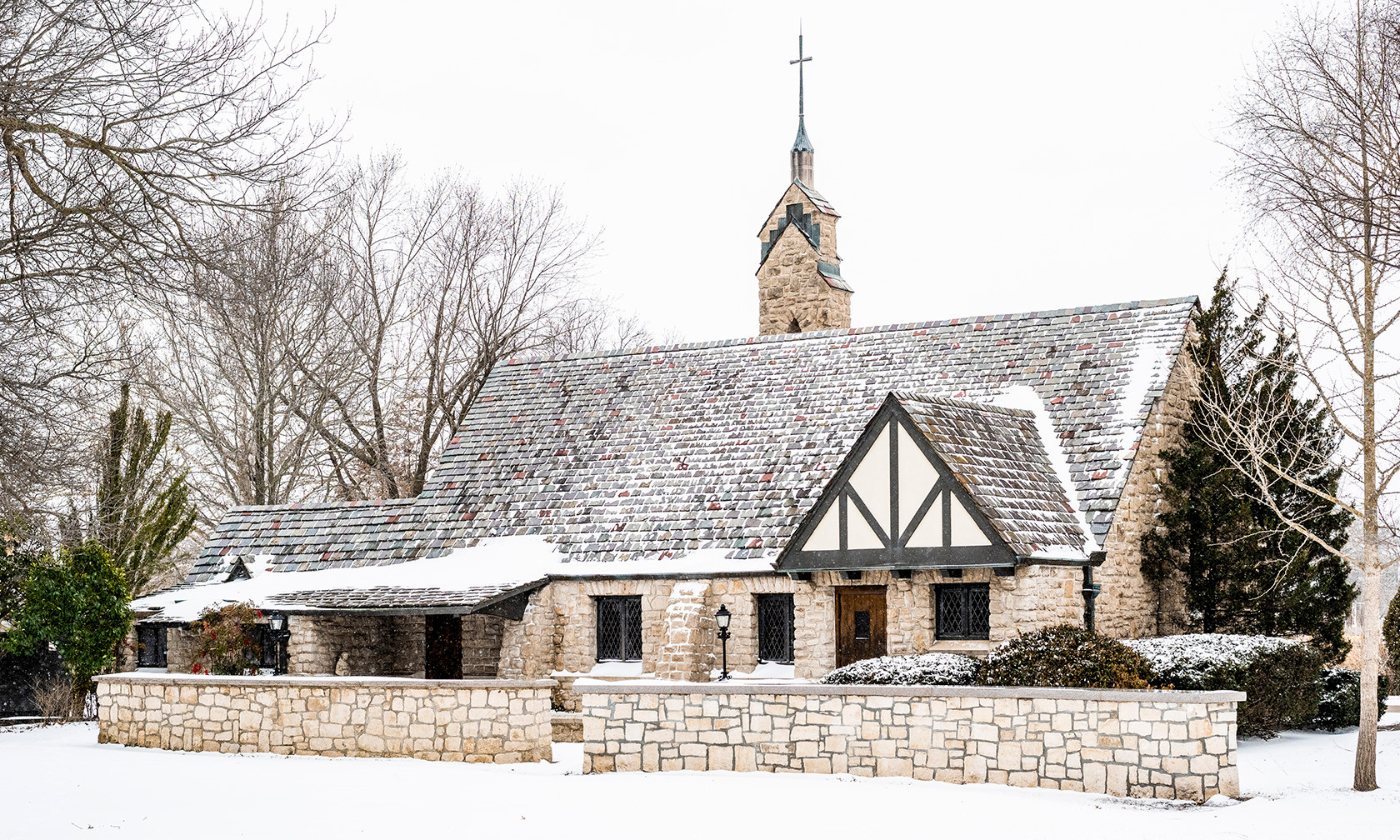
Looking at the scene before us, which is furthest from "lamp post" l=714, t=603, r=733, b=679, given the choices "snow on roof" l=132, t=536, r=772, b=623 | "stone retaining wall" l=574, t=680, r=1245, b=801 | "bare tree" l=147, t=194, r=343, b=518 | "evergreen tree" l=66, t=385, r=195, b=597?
"bare tree" l=147, t=194, r=343, b=518

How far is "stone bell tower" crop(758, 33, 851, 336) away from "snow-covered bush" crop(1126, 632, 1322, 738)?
13.7 meters

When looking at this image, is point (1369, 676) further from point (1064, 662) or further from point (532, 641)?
point (532, 641)

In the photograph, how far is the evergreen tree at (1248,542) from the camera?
19.1 m

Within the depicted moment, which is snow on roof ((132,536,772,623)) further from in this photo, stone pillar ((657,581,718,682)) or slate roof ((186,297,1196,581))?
stone pillar ((657,581,718,682))

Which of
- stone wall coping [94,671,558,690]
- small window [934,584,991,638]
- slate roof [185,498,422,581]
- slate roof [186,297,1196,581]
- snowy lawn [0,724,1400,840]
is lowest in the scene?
snowy lawn [0,724,1400,840]

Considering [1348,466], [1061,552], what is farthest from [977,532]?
[1348,466]

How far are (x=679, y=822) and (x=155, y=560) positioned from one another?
1890cm

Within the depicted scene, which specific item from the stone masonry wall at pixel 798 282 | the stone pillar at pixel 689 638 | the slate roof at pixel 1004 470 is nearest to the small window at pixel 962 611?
the slate roof at pixel 1004 470

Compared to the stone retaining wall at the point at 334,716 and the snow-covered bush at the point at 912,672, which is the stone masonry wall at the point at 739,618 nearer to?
the snow-covered bush at the point at 912,672

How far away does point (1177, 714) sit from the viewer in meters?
12.1

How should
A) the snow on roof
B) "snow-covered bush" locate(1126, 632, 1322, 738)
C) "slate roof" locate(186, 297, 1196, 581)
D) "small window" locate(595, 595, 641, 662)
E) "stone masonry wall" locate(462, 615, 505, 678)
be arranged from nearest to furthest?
"snow-covered bush" locate(1126, 632, 1322, 738) < the snow on roof < "slate roof" locate(186, 297, 1196, 581) < "small window" locate(595, 595, 641, 662) < "stone masonry wall" locate(462, 615, 505, 678)

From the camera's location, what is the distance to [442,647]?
2209 cm

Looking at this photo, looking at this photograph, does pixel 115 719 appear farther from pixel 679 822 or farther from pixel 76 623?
pixel 679 822

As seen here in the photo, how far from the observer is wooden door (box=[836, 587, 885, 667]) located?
19.1m
